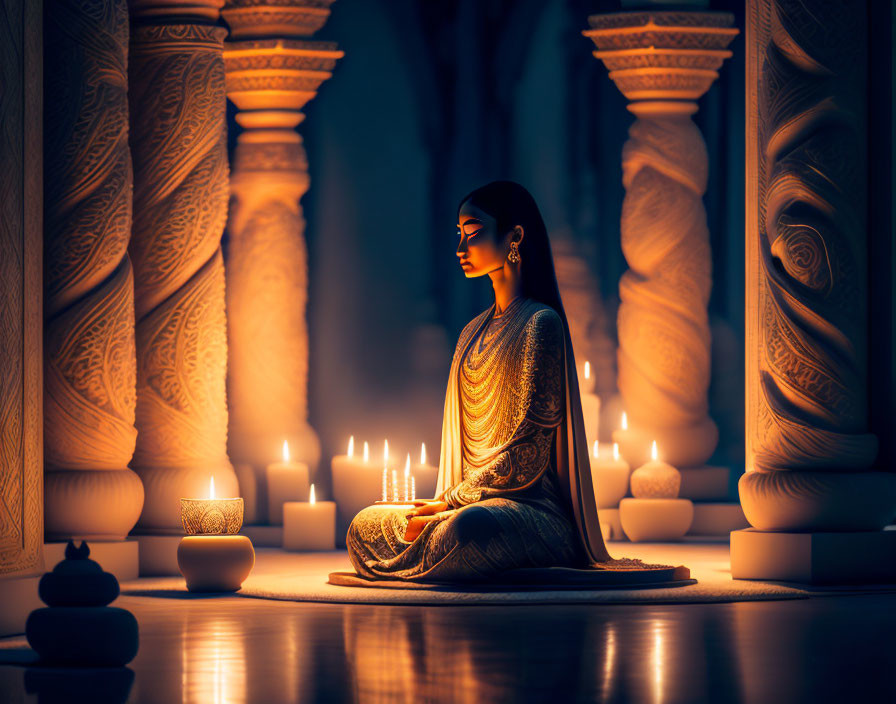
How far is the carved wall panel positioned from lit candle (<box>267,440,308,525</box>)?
15.7 feet

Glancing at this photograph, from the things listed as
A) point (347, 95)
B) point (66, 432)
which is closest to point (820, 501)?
point (66, 432)

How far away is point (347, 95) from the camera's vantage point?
556 inches

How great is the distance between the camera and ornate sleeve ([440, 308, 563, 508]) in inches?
347

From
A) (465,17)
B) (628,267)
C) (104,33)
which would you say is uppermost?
(465,17)

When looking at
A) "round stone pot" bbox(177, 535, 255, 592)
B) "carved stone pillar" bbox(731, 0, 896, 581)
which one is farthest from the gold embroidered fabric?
"carved stone pillar" bbox(731, 0, 896, 581)

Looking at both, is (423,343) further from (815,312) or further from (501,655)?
(501,655)

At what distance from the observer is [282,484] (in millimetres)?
12570

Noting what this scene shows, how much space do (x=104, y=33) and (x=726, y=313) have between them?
6.25 metres

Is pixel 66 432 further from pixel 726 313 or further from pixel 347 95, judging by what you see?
pixel 726 313

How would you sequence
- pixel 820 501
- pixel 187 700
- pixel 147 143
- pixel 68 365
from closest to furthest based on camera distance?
pixel 187 700, pixel 820 501, pixel 68 365, pixel 147 143

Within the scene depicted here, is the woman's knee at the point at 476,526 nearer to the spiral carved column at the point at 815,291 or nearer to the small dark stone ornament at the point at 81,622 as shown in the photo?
the spiral carved column at the point at 815,291

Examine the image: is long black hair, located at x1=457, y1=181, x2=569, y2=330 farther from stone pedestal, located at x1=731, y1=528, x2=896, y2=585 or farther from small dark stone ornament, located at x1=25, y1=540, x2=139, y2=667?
small dark stone ornament, located at x1=25, y1=540, x2=139, y2=667

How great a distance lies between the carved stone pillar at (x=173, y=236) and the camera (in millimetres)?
10531

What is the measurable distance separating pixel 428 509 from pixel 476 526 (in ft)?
1.49
